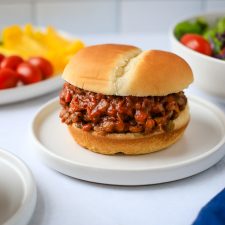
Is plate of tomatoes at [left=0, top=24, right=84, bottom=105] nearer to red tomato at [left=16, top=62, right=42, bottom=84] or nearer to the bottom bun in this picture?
red tomato at [left=16, top=62, right=42, bottom=84]

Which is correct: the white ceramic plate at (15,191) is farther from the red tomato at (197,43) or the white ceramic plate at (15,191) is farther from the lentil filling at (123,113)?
the red tomato at (197,43)

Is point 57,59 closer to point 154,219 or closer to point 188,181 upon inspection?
point 188,181

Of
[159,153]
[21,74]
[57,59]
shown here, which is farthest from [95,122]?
[57,59]

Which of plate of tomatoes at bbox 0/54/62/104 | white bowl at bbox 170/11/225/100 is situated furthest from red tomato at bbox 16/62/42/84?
white bowl at bbox 170/11/225/100

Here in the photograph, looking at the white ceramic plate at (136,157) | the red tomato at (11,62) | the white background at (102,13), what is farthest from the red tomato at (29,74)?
the white background at (102,13)

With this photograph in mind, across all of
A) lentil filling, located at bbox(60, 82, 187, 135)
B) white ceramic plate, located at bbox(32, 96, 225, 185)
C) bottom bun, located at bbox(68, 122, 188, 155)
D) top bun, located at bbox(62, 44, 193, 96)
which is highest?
top bun, located at bbox(62, 44, 193, 96)

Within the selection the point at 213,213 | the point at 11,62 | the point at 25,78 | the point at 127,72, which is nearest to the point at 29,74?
the point at 25,78

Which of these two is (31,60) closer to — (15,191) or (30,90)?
(30,90)
